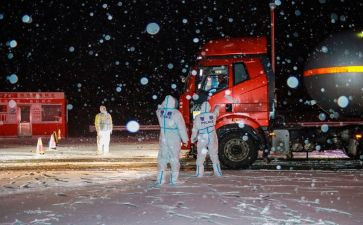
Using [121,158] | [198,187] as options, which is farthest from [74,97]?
[198,187]

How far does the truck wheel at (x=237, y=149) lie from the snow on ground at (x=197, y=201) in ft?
3.73

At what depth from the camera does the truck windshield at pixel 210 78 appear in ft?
39.2

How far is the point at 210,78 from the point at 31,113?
58.0 ft

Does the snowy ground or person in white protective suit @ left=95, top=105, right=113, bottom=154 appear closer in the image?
the snowy ground

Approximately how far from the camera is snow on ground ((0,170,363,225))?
261 inches

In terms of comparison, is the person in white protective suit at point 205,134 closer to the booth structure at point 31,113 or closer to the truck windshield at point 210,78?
the truck windshield at point 210,78

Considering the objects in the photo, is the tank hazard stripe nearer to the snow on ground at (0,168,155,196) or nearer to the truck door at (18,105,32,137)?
the snow on ground at (0,168,155,196)

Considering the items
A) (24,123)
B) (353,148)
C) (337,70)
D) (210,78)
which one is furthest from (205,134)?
(24,123)

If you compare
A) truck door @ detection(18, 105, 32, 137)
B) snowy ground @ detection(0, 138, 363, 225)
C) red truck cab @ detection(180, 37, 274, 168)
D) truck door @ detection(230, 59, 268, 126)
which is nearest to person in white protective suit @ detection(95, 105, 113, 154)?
snowy ground @ detection(0, 138, 363, 225)

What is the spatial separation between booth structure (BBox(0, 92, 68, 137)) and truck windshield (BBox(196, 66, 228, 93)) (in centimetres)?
1659

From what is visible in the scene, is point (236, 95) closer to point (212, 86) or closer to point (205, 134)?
point (212, 86)

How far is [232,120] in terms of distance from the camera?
11.9m

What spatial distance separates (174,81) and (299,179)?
43931 millimetres

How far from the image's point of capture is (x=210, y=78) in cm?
1202
